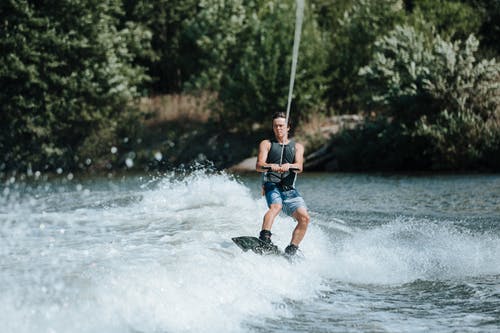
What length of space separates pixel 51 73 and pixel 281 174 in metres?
25.4

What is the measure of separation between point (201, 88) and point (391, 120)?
37.5ft

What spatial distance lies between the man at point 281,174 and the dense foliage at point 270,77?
59.2 feet

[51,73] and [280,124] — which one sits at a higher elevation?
[51,73]

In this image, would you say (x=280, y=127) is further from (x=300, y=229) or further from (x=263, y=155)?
(x=300, y=229)

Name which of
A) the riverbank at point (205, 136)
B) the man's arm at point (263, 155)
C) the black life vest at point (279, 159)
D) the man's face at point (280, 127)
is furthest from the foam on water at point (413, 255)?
the riverbank at point (205, 136)

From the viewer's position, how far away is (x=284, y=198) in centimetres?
1020

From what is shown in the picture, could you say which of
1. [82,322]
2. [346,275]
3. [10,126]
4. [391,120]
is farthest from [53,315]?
[10,126]

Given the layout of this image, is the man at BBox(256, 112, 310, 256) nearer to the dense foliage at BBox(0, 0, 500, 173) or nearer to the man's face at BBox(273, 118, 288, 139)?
the man's face at BBox(273, 118, 288, 139)

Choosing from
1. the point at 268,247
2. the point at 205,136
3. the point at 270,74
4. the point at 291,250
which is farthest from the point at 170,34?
the point at 268,247

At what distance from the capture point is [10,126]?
3425cm

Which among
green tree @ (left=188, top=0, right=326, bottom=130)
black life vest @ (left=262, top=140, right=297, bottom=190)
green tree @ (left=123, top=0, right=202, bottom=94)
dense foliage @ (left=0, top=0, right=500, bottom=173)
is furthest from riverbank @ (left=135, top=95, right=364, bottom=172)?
black life vest @ (left=262, top=140, right=297, bottom=190)

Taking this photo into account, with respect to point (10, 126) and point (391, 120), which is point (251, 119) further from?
point (10, 126)

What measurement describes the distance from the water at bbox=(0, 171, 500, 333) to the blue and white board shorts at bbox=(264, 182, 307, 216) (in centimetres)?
78

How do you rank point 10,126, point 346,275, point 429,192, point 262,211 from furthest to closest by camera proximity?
1. point 10,126
2. point 429,192
3. point 262,211
4. point 346,275
